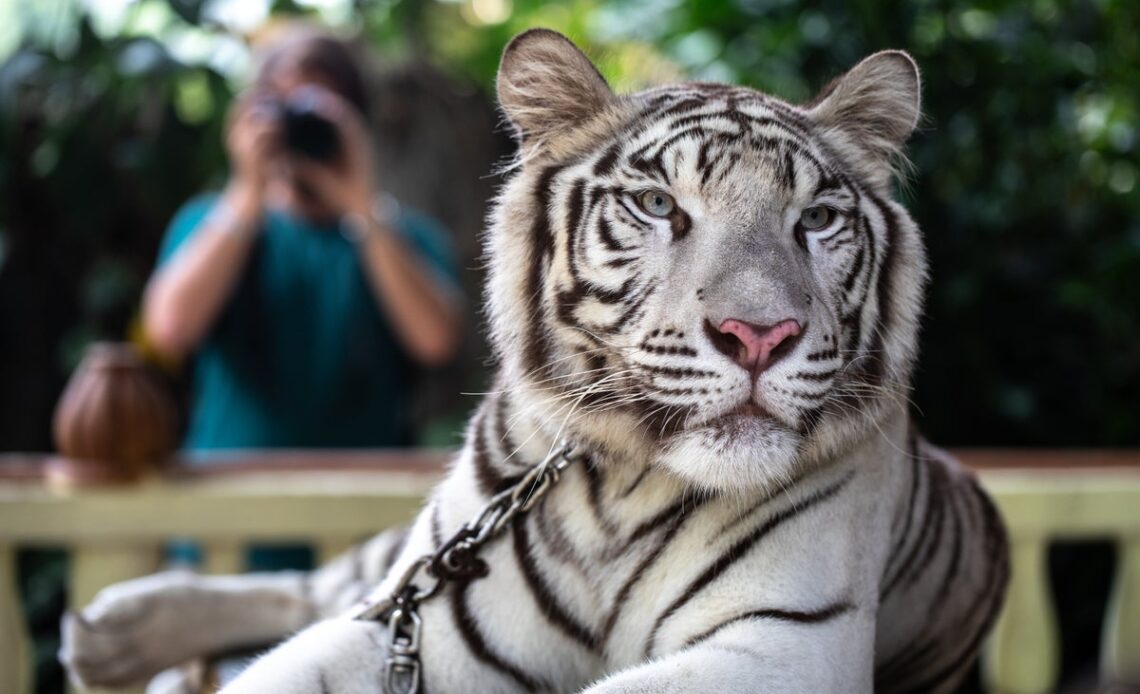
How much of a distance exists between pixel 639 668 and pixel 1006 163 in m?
2.22

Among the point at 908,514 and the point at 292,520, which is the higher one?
the point at 908,514

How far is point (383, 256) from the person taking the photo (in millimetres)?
2053

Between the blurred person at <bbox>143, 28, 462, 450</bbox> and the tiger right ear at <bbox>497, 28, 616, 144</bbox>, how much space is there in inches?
46.0

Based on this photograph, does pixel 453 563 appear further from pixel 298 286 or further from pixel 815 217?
pixel 298 286

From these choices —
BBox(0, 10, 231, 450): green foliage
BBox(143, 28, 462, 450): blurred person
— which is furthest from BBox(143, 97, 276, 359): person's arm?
BBox(0, 10, 231, 450): green foliage

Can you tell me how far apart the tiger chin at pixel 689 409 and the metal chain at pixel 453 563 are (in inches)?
0.5

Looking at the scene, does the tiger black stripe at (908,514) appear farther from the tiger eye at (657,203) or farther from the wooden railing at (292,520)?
the wooden railing at (292,520)

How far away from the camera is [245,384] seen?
2.10 m

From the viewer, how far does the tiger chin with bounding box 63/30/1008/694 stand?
0.77 meters

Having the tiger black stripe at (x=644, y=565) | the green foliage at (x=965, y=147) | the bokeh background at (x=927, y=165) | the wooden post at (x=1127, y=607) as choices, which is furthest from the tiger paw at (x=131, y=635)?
the green foliage at (x=965, y=147)

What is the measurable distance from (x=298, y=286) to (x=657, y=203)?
1426mm

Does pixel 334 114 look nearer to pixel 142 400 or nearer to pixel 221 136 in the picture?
pixel 142 400

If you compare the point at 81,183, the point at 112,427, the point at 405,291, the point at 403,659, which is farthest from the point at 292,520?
the point at 81,183

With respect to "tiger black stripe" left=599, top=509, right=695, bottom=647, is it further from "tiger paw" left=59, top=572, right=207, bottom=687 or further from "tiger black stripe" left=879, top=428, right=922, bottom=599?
"tiger paw" left=59, top=572, right=207, bottom=687
